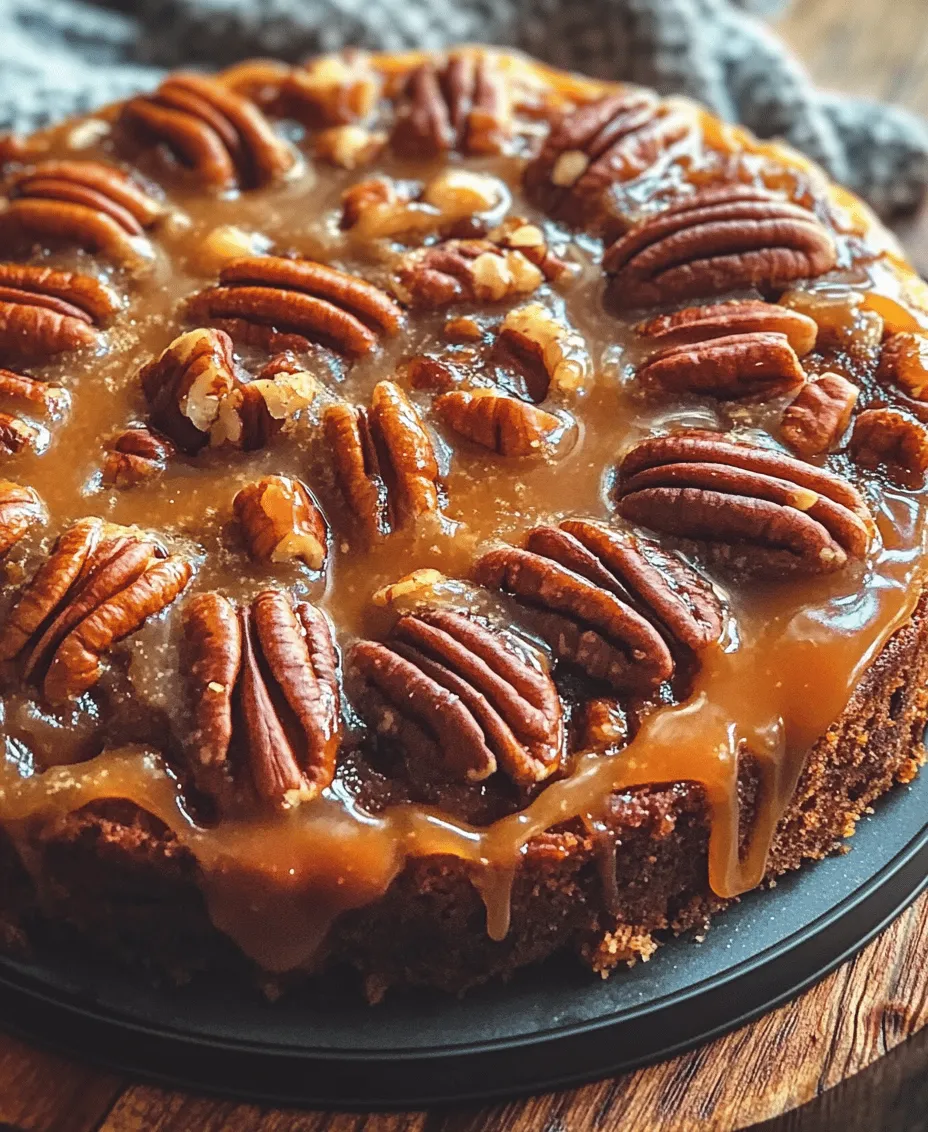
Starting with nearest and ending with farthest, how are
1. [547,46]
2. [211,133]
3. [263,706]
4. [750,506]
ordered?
[263,706] < [750,506] < [211,133] < [547,46]

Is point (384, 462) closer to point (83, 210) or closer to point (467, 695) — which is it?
point (467, 695)

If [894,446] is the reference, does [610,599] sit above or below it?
below

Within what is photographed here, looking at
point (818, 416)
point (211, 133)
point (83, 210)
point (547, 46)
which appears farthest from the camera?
point (547, 46)

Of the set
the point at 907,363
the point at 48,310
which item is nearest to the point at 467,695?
the point at 907,363

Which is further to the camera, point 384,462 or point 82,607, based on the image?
point 384,462

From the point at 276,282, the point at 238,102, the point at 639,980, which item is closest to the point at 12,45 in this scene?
the point at 238,102

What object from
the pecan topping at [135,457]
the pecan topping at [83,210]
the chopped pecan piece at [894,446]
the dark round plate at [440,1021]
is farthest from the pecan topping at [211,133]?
the dark round plate at [440,1021]

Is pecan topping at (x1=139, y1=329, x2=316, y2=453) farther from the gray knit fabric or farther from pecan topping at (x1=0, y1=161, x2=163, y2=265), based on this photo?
the gray knit fabric
